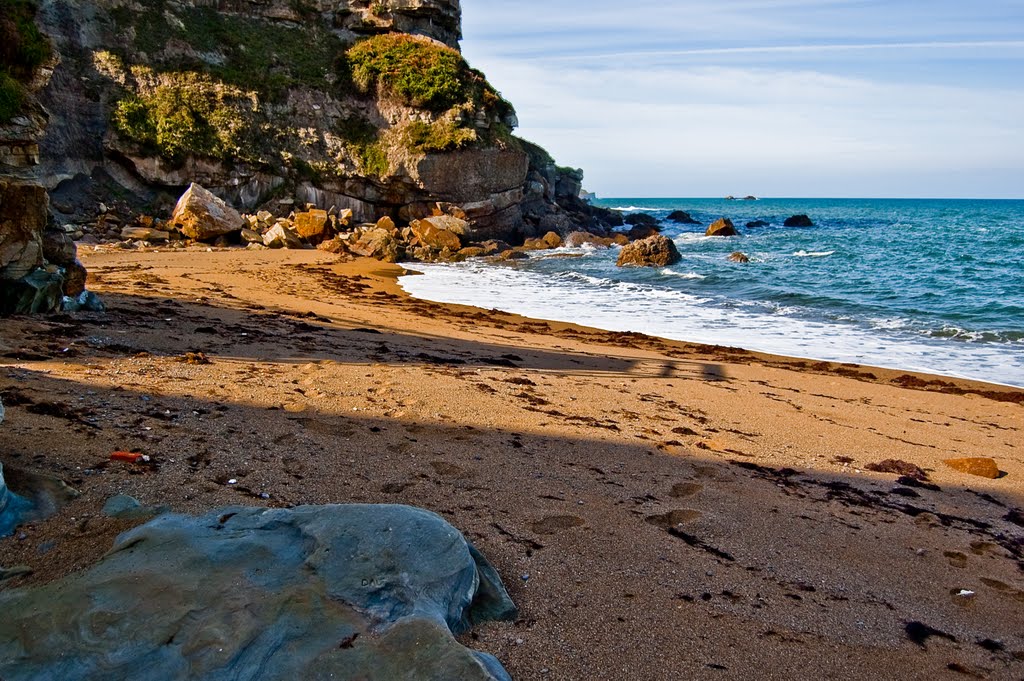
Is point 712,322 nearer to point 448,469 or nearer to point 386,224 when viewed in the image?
point 448,469

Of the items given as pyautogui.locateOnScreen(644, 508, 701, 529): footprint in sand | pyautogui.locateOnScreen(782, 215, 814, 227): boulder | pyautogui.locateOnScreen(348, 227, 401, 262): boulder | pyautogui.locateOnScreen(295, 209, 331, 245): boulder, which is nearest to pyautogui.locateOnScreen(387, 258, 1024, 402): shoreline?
pyautogui.locateOnScreen(644, 508, 701, 529): footprint in sand

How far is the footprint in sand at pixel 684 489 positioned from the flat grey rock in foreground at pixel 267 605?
1986mm

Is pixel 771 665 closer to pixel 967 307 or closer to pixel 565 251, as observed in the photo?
pixel 967 307

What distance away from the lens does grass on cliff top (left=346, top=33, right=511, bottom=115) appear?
96.5 ft

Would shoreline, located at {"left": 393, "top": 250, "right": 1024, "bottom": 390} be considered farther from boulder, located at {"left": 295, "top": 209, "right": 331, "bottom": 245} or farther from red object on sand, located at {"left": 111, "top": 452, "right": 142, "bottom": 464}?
red object on sand, located at {"left": 111, "top": 452, "right": 142, "bottom": 464}

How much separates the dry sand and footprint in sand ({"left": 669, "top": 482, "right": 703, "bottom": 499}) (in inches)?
1.1

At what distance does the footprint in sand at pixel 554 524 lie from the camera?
3969 mm

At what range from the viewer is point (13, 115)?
725 centimetres

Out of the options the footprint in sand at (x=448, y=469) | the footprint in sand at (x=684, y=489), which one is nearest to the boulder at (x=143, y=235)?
the footprint in sand at (x=448, y=469)

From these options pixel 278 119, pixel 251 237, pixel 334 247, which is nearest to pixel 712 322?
pixel 334 247

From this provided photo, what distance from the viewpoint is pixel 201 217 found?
2133cm

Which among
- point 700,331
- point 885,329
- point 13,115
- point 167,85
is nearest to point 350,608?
point 13,115

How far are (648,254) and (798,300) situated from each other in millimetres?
8325

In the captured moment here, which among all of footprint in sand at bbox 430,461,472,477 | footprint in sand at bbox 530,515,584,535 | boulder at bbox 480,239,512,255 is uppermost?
boulder at bbox 480,239,512,255
